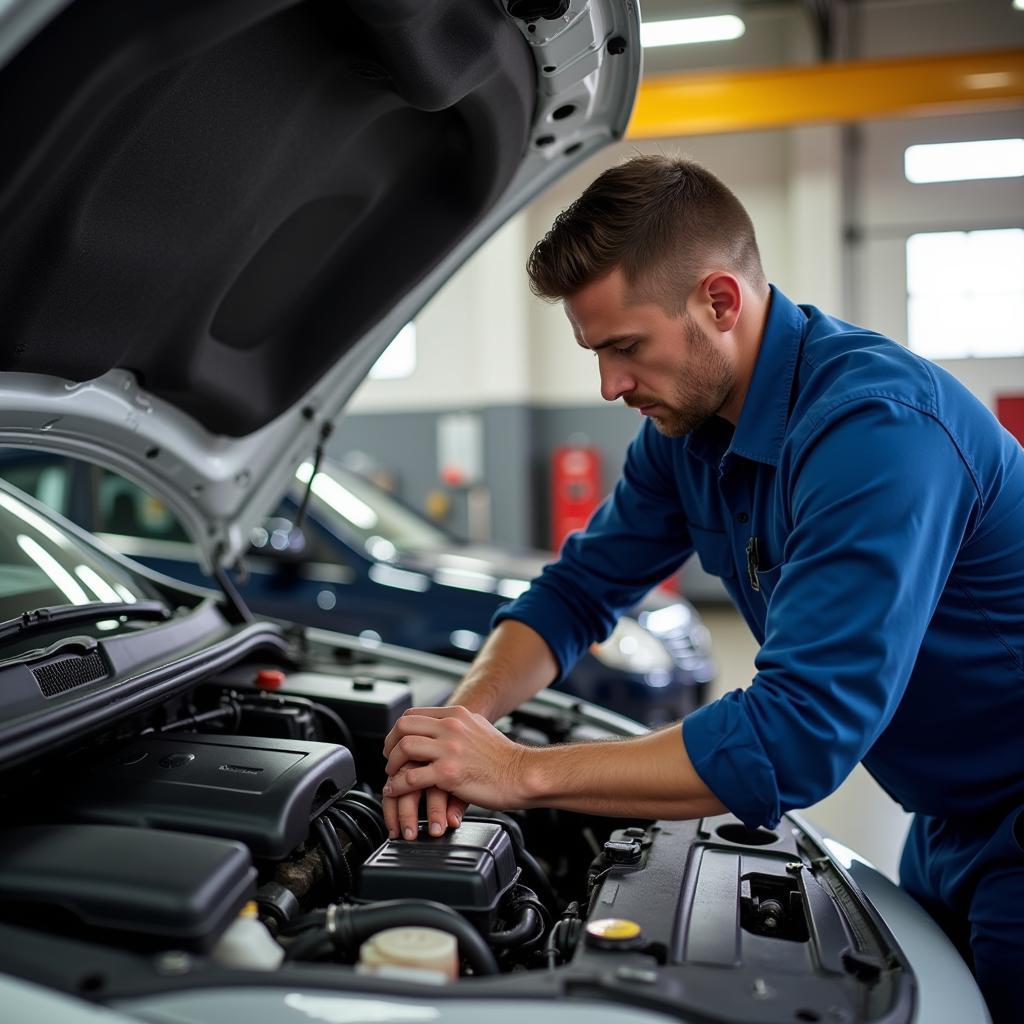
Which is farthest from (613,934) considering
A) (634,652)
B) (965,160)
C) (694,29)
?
(965,160)

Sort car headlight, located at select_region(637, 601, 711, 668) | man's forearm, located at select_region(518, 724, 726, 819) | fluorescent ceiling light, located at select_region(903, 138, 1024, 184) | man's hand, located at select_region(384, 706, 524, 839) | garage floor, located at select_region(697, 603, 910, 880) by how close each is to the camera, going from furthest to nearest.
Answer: fluorescent ceiling light, located at select_region(903, 138, 1024, 184)
car headlight, located at select_region(637, 601, 711, 668)
garage floor, located at select_region(697, 603, 910, 880)
man's hand, located at select_region(384, 706, 524, 839)
man's forearm, located at select_region(518, 724, 726, 819)

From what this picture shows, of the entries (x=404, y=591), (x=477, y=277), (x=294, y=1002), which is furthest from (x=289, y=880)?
(x=477, y=277)

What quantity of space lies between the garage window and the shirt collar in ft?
23.6

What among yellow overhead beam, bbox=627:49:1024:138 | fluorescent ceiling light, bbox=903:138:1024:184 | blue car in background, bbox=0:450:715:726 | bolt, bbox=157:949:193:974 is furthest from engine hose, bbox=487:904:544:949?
fluorescent ceiling light, bbox=903:138:1024:184

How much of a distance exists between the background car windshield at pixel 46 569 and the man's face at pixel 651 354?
0.98 metres

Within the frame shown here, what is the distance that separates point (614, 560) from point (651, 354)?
577 mm

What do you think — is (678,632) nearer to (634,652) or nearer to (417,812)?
(634,652)

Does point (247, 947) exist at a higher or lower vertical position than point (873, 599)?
lower

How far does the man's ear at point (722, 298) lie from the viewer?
5.11 feet

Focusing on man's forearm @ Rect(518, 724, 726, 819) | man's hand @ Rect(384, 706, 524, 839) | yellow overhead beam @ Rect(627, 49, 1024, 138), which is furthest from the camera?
yellow overhead beam @ Rect(627, 49, 1024, 138)

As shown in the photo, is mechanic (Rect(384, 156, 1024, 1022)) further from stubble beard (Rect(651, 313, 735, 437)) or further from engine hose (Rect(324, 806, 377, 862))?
engine hose (Rect(324, 806, 377, 862))

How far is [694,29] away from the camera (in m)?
7.92

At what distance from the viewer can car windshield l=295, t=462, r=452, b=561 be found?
432cm

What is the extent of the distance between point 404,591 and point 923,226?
6.24 metres
